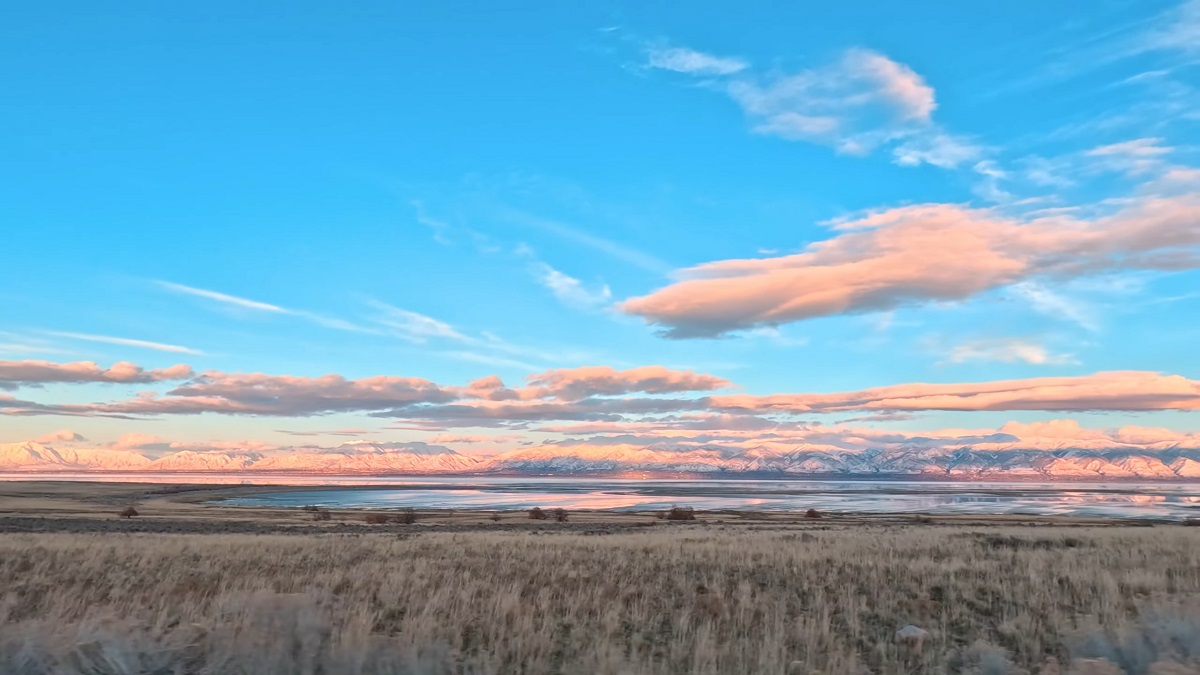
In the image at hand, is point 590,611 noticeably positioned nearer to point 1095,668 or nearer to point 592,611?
point 592,611

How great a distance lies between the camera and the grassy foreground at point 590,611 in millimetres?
8031

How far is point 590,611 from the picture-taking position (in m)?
11.7

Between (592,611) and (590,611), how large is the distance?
29 millimetres

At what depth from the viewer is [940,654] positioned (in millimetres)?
9547

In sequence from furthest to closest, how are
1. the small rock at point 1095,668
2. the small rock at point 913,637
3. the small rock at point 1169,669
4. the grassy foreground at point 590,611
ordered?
the small rock at point 913,637 → the grassy foreground at point 590,611 → the small rock at point 1095,668 → the small rock at point 1169,669

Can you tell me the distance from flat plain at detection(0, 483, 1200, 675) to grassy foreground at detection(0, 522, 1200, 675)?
0.13 feet

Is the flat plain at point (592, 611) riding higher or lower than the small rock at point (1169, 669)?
lower

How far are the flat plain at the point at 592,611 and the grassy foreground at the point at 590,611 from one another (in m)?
0.04

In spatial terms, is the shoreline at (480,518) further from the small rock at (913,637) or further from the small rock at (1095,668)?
the small rock at (1095,668)

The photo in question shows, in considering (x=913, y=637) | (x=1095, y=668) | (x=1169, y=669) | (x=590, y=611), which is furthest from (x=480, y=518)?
(x=1169, y=669)

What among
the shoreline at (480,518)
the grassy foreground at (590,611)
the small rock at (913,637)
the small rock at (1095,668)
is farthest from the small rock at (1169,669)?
the shoreline at (480,518)

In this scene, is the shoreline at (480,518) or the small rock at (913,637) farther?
the shoreline at (480,518)

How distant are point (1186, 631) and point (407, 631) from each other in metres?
8.68

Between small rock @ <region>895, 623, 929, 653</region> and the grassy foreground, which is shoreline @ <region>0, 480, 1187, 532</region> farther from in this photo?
small rock @ <region>895, 623, 929, 653</region>
